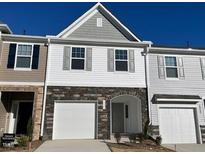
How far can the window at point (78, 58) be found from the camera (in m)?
13.5

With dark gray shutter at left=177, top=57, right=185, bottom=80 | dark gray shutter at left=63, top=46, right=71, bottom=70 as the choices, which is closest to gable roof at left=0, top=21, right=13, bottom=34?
dark gray shutter at left=63, top=46, right=71, bottom=70

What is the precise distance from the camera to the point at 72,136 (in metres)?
12.6

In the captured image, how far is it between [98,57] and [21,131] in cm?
718

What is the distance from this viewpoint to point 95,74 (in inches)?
529

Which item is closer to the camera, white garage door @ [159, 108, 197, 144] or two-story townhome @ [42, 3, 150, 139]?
two-story townhome @ [42, 3, 150, 139]

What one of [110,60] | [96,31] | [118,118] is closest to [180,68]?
[110,60]

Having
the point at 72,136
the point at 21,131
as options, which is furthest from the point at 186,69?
the point at 21,131

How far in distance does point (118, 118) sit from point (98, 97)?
9.00 feet

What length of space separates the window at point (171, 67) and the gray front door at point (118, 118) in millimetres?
3932

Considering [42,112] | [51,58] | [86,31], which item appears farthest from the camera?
[86,31]

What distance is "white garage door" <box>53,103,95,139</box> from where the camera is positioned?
41.2 feet

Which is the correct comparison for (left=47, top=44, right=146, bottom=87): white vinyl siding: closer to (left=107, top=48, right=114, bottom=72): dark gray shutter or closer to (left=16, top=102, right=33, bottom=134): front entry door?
(left=107, top=48, right=114, bottom=72): dark gray shutter

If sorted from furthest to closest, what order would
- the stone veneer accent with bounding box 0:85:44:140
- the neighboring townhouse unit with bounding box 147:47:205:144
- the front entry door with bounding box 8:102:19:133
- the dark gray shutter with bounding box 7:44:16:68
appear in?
the front entry door with bounding box 8:102:19:133, the neighboring townhouse unit with bounding box 147:47:205:144, the dark gray shutter with bounding box 7:44:16:68, the stone veneer accent with bounding box 0:85:44:140

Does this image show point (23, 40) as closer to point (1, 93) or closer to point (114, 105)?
point (1, 93)
